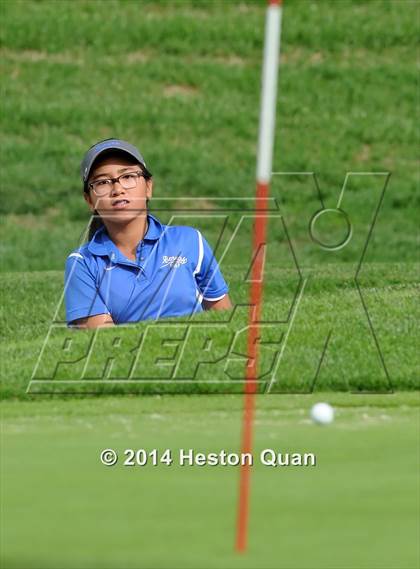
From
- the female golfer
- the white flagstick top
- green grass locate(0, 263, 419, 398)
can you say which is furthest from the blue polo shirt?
the white flagstick top

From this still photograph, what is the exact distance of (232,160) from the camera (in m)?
21.9

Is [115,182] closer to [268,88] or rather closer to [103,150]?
[103,150]

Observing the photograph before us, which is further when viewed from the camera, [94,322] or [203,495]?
[94,322]

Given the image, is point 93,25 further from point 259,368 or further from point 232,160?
point 259,368

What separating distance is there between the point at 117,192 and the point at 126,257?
1.29ft

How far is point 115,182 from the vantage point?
24.8 feet

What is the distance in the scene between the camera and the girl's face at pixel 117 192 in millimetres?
7492

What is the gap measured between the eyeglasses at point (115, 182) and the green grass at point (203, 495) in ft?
5.73

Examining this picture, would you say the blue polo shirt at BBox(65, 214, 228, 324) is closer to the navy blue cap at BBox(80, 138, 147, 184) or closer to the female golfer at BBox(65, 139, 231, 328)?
the female golfer at BBox(65, 139, 231, 328)

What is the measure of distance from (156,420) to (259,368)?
1.59 meters

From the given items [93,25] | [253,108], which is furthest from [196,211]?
[93,25]

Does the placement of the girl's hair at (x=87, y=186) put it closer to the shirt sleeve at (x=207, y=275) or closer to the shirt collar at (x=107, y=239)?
the shirt collar at (x=107, y=239)

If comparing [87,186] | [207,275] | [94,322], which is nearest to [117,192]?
[87,186]

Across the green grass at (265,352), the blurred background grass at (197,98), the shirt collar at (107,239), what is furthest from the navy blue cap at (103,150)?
the blurred background grass at (197,98)
